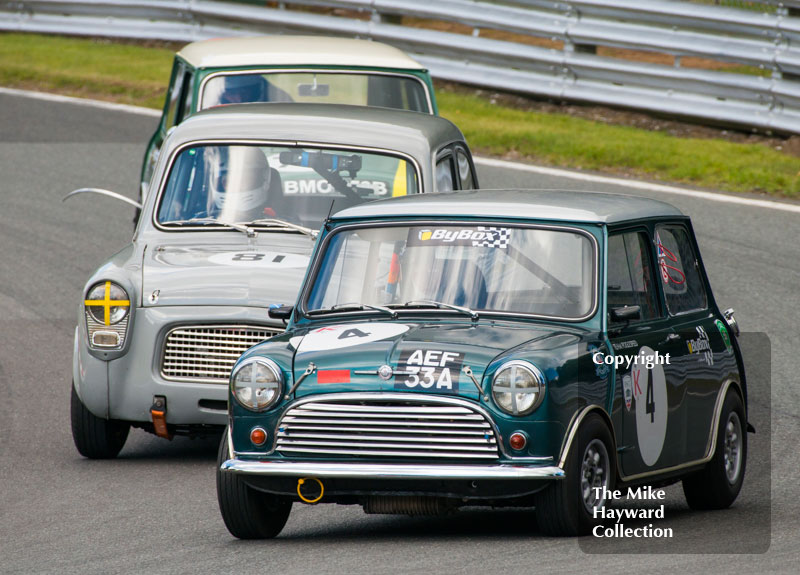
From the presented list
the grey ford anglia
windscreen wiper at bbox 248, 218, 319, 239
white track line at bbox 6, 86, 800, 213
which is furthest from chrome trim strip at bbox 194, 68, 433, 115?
white track line at bbox 6, 86, 800, 213

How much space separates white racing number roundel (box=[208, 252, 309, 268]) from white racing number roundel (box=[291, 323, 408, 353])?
1.86 m

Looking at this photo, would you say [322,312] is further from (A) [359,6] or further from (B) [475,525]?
(A) [359,6]

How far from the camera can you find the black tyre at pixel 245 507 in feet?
21.2

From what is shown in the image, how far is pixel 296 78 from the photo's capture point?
12.0 meters

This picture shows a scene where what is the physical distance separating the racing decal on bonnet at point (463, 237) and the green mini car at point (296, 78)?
4938 mm

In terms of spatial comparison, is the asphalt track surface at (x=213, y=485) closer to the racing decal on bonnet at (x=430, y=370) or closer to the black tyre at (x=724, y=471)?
the black tyre at (x=724, y=471)

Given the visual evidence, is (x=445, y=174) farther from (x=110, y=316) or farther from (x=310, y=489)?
(x=310, y=489)

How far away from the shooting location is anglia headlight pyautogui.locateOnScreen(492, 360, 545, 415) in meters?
6.14

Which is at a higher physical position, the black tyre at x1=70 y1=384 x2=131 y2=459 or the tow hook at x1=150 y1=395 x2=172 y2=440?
the tow hook at x1=150 y1=395 x2=172 y2=440

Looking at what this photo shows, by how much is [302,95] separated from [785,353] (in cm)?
406

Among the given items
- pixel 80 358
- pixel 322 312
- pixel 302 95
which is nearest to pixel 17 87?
pixel 302 95

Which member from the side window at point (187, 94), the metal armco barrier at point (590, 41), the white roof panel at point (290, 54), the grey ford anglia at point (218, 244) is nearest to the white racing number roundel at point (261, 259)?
the grey ford anglia at point (218, 244)

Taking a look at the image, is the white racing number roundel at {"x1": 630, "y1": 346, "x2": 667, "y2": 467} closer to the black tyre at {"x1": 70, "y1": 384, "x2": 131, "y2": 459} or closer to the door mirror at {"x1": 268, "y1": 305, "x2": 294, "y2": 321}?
the door mirror at {"x1": 268, "y1": 305, "x2": 294, "y2": 321}

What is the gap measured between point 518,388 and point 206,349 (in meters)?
2.71
